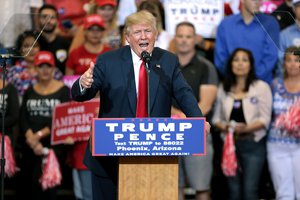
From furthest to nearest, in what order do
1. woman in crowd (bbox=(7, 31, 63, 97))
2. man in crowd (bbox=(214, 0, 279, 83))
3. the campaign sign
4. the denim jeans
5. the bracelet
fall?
woman in crowd (bbox=(7, 31, 63, 97))
man in crowd (bbox=(214, 0, 279, 83))
the bracelet
the denim jeans
the campaign sign

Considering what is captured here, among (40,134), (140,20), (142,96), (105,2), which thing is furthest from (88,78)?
(105,2)

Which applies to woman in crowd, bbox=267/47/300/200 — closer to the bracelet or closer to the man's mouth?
the bracelet

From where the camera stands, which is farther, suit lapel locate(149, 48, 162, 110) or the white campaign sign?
the white campaign sign

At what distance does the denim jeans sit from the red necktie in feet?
9.69

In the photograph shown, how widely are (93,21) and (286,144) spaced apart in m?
2.44

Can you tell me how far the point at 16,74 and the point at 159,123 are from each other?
424cm

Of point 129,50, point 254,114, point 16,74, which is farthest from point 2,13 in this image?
point 254,114

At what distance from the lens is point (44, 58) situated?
8570mm

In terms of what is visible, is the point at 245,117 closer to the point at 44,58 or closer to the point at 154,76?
the point at 44,58

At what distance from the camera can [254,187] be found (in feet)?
27.2

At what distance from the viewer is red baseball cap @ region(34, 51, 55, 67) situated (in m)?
8.54

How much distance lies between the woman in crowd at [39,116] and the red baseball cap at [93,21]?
1.75 feet

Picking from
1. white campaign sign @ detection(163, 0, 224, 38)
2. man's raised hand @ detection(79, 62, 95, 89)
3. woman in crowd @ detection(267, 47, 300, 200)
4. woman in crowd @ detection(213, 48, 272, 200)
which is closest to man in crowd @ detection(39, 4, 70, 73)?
white campaign sign @ detection(163, 0, 224, 38)

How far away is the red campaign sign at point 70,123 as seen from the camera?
27.2 ft
